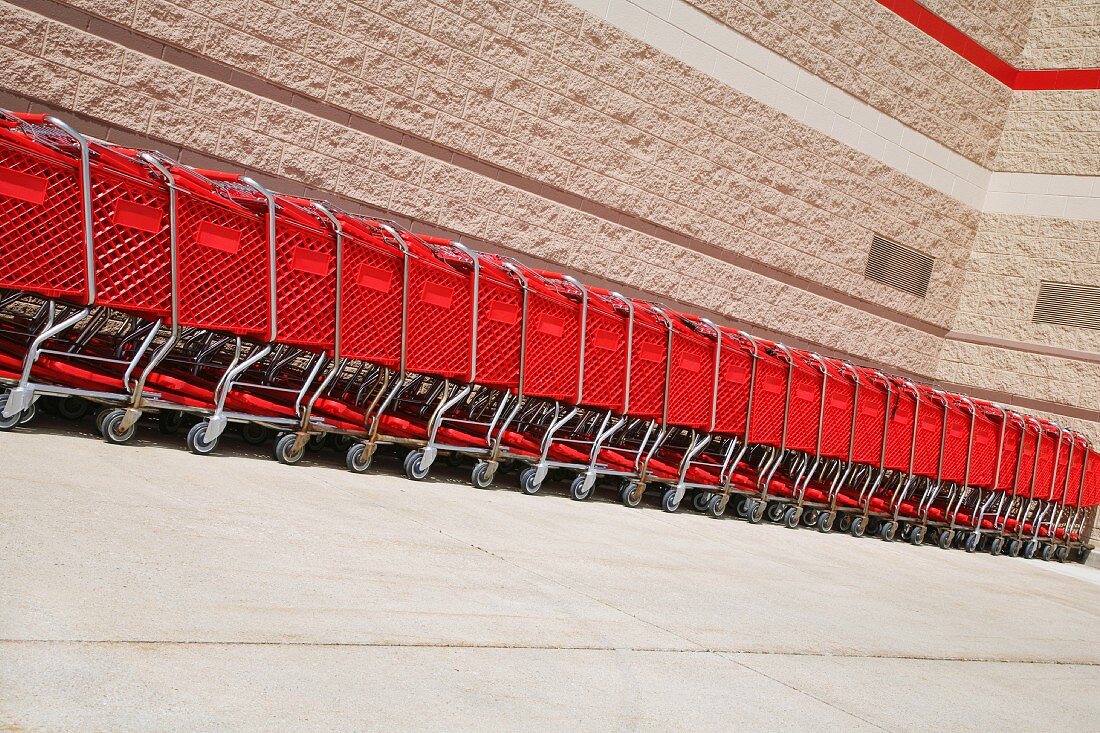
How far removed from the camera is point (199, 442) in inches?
229

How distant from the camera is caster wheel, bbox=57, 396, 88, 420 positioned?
19.9 feet

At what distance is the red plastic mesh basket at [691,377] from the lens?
8188 millimetres

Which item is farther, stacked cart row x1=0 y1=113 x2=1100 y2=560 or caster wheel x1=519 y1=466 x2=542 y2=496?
caster wheel x1=519 y1=466 x2=542 y2=496

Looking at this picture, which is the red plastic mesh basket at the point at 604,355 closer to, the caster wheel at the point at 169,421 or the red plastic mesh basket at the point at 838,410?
the red plastic mesh basket at the point at 838,410

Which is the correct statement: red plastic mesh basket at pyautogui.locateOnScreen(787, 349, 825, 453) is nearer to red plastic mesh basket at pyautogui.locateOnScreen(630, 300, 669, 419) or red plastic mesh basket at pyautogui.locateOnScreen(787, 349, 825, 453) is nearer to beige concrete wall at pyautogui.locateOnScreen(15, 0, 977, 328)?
red plastic mesh basket at pyautogui.locateOnScreen(630, 300, 669, 419)

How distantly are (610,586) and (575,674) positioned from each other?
1459 mm

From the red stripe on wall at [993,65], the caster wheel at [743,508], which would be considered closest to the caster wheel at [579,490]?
the caster wheel at [743,508]

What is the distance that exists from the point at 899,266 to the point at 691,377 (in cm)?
783

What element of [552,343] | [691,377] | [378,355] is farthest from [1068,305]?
[378,355]

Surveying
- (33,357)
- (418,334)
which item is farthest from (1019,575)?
(33,357)

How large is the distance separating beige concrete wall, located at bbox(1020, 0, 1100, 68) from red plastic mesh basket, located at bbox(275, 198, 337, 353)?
44.9 feet

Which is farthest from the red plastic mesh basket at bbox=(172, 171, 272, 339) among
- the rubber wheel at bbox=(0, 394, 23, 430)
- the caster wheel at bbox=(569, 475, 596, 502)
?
the caster wheel at bbox=(569, 475, 596, 502)

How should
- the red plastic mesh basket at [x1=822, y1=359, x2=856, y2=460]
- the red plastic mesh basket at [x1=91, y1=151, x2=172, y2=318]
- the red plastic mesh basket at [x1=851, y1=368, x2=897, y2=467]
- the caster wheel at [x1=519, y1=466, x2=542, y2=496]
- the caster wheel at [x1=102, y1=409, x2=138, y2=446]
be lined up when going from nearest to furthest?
1. the red plastic mesh basket at [x1=91, y1=151, x2=172, y2=318]
2. the caster wheel at [x1=102, y1=409, x2=138, y2=446]
3. the caster wheel at [x1=519, y1=466, x2=542, y2=496]
4. the red plastic mesh basket at [x1=822, y1=359, x2=856, y2=460]
5. the red plastic mesh basket at [x1=851, y1=368, x2=897, y2=467]

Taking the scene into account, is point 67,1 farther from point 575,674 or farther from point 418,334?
point 575,674
